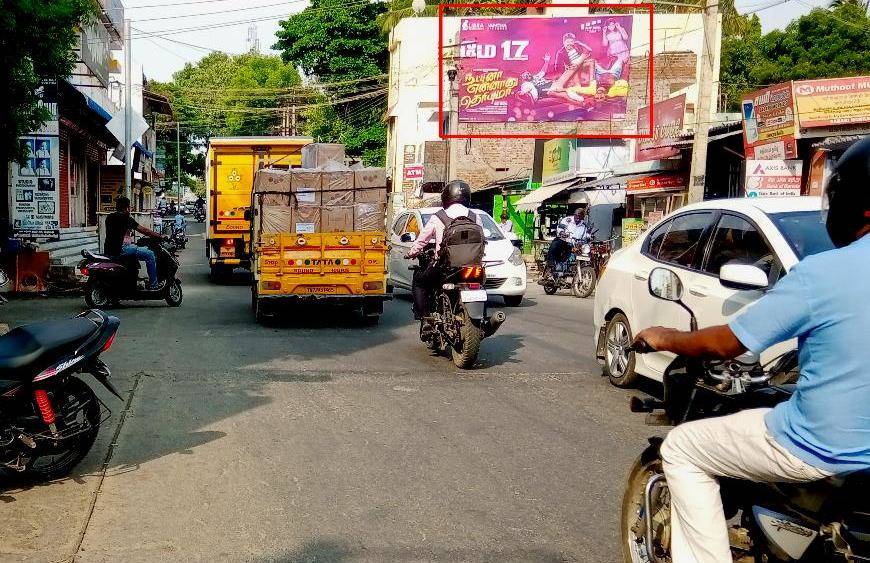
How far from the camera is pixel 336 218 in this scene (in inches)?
477

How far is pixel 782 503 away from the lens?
2.77 m

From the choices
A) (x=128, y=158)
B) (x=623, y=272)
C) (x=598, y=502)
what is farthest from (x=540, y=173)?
(x=598, y=502)

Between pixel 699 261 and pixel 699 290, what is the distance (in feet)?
1.08

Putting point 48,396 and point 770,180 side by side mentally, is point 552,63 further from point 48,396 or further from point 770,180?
point 48,396

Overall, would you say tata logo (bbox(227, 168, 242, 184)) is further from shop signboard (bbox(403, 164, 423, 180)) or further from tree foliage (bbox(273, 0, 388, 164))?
tree foliage (bbox(273, 0, 388, 164))

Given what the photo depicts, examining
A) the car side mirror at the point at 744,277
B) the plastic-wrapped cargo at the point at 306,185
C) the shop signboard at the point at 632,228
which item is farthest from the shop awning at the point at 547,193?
the car side mirror at the point at 744,277

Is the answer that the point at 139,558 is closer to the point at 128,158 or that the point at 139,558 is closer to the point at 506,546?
the point at 506,546

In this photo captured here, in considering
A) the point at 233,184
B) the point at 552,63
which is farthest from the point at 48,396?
the point at 552,63

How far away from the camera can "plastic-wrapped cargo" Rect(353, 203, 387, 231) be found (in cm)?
1215

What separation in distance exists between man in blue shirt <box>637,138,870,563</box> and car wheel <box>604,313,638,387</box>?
462 centimetres

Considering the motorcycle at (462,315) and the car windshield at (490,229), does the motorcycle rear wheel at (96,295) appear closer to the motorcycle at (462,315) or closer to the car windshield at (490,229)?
the car windshield at (490,229)

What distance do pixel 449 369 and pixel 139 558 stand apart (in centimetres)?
505

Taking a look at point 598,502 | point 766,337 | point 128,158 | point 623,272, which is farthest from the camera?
point 128,158

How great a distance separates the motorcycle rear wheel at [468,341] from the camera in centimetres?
853
